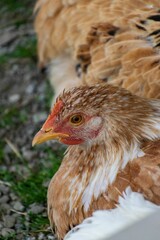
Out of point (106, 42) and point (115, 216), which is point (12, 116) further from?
point (115, 216)

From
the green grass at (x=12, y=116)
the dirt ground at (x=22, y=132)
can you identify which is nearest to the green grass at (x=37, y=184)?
the dirt ground at (x=22, y=132)

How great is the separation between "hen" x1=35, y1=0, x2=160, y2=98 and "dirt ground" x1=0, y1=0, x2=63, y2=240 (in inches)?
14.8

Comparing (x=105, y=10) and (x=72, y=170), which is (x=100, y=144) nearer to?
(x=72, y=170)

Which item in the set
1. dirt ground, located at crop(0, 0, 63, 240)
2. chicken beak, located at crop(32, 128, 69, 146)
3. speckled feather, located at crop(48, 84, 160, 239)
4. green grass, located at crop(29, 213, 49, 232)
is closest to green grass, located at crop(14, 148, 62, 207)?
dirt ground, located at crop(0, 0, 63, 240)

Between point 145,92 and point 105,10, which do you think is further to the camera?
point 105,10

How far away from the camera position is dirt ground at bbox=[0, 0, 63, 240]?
3.48 metres

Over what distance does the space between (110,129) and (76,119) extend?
0.51 feet

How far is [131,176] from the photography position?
273 centimetres

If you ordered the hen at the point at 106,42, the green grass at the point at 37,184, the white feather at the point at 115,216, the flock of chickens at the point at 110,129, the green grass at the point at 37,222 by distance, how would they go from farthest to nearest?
the green grass at the point at 37,184 < the green grass at the point at 37,222 < the hen at the point at 106,42 < the flock of chickens at the point at 110,129 < the white feather at the point at 115,216

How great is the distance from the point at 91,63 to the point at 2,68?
4.45 ft

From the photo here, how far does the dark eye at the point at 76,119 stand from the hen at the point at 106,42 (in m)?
0.48

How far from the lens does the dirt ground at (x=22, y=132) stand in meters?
3.48

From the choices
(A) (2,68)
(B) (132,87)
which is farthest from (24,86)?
(B) (132,87)

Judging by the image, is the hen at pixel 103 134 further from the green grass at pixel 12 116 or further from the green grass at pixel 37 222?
the green grass at pixel 12 116
